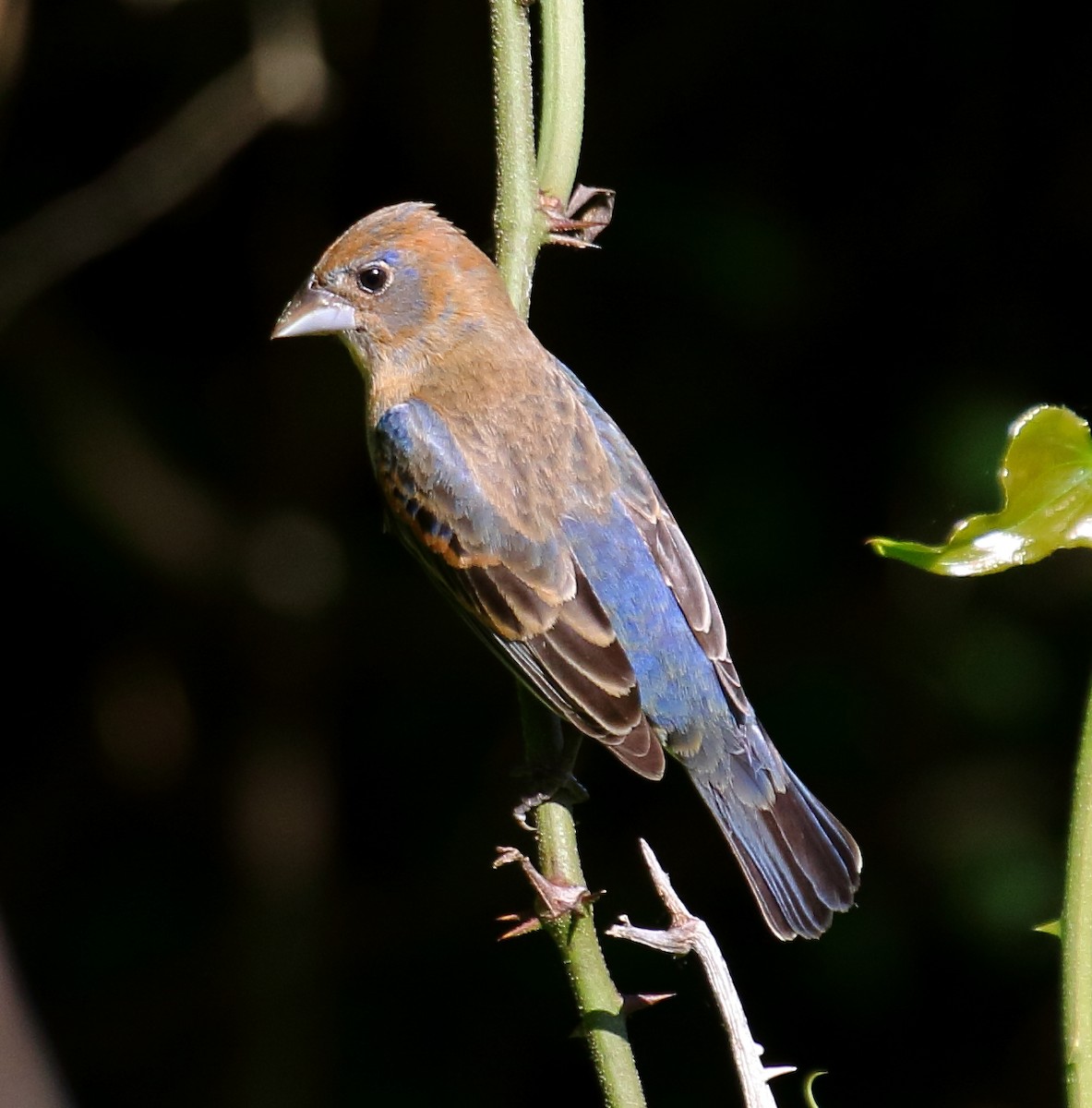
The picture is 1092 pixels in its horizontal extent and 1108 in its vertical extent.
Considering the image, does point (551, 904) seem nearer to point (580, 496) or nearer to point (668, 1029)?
point (580, 496)

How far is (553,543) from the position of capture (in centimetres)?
353

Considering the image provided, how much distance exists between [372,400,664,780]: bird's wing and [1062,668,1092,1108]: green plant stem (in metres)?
1.49

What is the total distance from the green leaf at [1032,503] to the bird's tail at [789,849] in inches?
62.2

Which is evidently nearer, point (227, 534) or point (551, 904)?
point (551, 904)

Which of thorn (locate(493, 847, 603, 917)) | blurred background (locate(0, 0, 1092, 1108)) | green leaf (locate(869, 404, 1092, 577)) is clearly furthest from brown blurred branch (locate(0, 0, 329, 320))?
green leaf (locate(869, 404, 1092, 577))

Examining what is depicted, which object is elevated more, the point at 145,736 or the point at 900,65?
the point at 900,65

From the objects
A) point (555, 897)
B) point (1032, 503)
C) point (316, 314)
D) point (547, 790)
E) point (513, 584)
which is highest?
point (316, 314)

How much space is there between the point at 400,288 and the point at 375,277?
0.21ft

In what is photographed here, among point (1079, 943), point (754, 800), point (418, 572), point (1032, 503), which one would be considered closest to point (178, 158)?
point (418, 572)

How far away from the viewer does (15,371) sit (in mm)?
5684

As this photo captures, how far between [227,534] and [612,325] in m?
1.47

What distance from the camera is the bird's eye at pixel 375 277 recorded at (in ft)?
12.8

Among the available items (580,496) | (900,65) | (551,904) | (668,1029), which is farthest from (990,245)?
(551,904)

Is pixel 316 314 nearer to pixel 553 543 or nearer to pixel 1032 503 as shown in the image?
pixel 553 543
